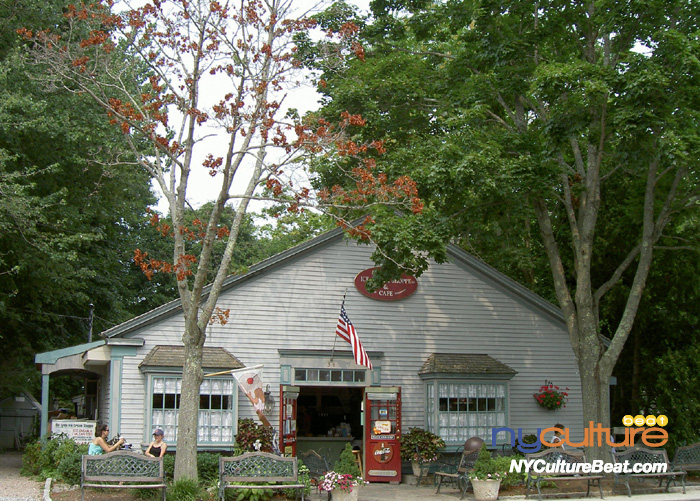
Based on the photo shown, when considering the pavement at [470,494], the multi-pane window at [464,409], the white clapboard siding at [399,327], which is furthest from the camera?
the multi-pane window at [464,409]

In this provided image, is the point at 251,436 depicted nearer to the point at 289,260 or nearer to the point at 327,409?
the point at 289,260

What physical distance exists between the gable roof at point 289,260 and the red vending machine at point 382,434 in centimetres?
361

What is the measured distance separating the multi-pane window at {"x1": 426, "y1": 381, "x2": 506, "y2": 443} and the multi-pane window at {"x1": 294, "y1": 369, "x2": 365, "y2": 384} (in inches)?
73.2

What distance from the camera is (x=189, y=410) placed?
39.7 ft

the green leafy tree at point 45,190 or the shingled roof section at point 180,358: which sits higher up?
the green leafy tree at point 45,190

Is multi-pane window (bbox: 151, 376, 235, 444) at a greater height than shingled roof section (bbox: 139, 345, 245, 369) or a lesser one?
lesser

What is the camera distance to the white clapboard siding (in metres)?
16.9

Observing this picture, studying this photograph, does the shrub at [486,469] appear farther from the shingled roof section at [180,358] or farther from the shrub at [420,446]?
the shingled roof section at [180,358]

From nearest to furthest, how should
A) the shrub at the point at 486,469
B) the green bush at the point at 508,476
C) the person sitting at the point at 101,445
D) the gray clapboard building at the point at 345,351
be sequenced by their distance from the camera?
1. the person sitting at the point at 101,445
2. the shrub at the point at 486,469
3. the green bush at the point at 508,476
4. the gray clapboard building at the point at 345,351

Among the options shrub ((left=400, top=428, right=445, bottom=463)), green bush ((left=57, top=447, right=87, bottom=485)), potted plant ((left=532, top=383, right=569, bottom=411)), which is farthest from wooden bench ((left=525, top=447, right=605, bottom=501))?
green bush ((left=57, top=447, right=87, bottom=485))

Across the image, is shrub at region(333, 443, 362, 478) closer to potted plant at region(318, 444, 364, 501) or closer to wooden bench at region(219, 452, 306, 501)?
potted plant at region(318, 444, 364, 501)

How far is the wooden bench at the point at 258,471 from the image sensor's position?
1189cm

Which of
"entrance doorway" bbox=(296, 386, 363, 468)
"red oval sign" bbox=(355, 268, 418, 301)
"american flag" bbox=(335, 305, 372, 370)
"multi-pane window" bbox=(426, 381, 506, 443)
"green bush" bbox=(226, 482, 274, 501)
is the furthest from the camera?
"entrance doorway" bbox=(296, 386, 363, 468)

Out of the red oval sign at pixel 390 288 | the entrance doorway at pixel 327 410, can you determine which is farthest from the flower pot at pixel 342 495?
the entrance doorway at pixel 327 410
